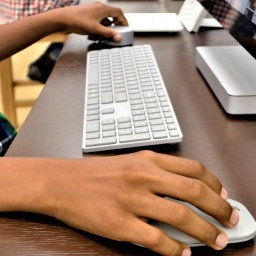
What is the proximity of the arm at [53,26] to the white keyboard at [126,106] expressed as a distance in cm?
16

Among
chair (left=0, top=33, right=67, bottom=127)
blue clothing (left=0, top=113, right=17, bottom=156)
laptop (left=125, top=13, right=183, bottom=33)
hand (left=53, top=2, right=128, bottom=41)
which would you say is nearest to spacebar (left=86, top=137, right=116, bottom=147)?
blue clothing (left=0, top=113, right=17, bottom=156)

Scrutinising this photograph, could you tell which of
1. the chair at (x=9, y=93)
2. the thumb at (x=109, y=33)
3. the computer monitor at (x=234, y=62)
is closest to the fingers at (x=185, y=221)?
the computer monitor at (x=234, y=62)

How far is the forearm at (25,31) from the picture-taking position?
967mm

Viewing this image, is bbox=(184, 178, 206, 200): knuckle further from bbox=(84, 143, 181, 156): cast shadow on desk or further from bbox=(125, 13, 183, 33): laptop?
bbox=(125, 13, 183, 33): laptop

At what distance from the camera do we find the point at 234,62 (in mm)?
750

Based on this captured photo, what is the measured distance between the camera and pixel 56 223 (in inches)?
17.1

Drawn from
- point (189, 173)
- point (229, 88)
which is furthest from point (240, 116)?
point (189, 173)

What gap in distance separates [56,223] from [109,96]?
274 mm

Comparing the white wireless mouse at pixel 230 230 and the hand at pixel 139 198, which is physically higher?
the hand at pixel 139 198

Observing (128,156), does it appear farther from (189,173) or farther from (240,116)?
(240,116)

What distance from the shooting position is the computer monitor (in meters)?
0.63

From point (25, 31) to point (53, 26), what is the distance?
0.21 feet

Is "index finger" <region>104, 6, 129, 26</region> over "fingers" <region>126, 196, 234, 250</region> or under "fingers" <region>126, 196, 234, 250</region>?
under

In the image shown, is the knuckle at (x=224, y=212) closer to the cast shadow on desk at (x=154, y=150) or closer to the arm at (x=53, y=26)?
the cast shadow on desk at (x=154, y=150)
